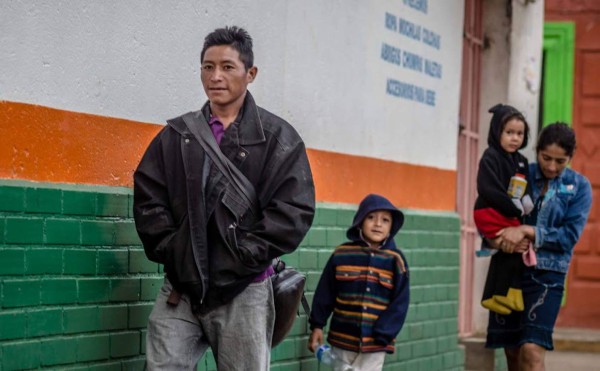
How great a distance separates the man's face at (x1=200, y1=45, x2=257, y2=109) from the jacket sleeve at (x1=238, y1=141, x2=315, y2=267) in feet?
1.08

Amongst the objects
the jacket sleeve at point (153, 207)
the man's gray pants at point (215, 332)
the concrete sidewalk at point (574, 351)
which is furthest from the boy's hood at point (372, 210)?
the concrete sidewalk at point (574, 351)

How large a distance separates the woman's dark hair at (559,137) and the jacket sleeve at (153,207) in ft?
10.6

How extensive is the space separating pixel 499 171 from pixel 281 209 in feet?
9.77

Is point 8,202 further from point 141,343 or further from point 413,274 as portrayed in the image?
point 413,274

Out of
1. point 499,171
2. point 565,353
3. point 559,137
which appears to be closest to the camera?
point 559,137

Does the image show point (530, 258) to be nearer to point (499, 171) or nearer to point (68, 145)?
point (499, 171)

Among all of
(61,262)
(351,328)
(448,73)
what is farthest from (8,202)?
(448,73)

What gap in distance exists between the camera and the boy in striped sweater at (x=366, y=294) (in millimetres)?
8102

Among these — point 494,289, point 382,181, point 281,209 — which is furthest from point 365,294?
point 281,209

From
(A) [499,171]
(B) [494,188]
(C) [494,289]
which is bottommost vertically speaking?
(C) [494,289]

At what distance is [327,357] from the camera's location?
8.16 metres

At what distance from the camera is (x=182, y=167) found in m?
6.02

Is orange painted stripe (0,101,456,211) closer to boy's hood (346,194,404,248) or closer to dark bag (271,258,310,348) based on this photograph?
dark bag (271,258,310,348)

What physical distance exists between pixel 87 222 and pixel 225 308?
0.84 m
